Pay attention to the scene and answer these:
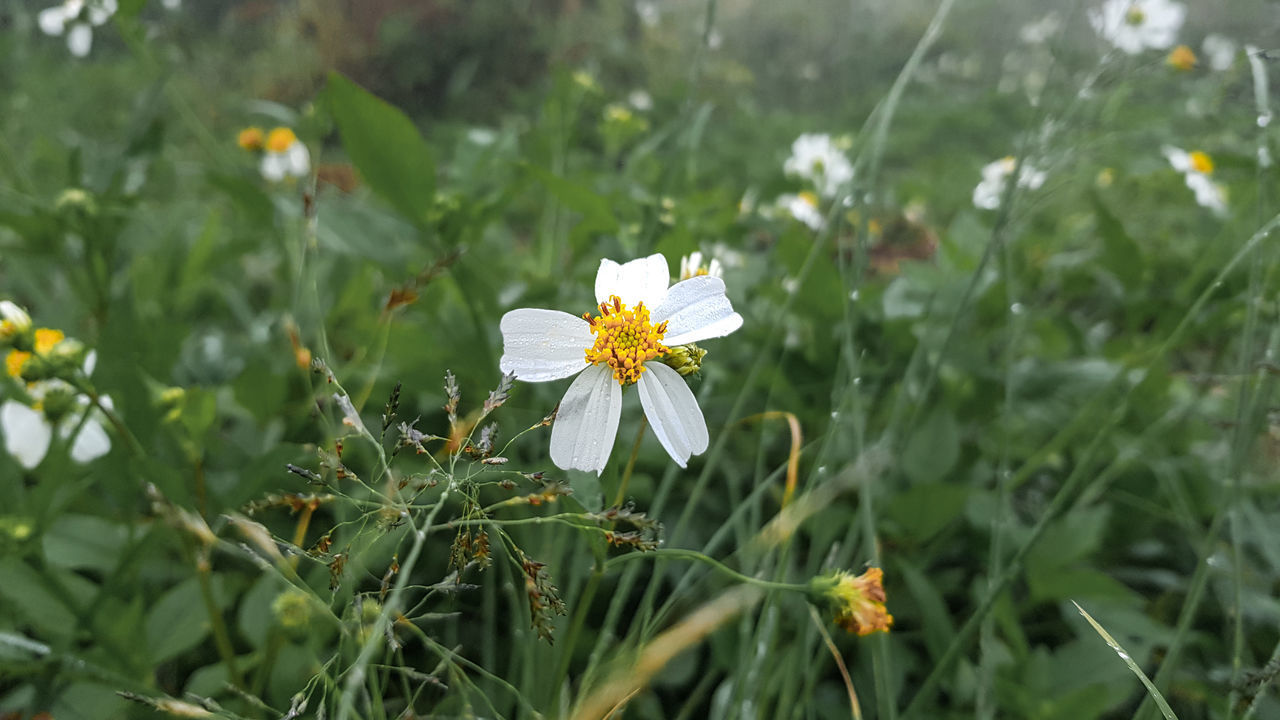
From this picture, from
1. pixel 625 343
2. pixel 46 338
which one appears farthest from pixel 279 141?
pixel 625 343

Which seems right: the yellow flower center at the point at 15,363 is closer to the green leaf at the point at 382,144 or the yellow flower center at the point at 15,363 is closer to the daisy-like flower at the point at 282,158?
the green leaf at the point at 382,144

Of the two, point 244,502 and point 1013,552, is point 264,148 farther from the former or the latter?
point 1013,552

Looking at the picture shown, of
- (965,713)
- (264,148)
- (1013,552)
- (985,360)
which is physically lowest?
(965,713)

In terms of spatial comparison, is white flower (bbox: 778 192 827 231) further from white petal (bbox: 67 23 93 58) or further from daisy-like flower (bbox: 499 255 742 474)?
white petal (bbox: 67 23 93 58)

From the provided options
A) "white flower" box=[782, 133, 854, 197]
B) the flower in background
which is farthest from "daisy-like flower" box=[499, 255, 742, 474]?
the flower in background

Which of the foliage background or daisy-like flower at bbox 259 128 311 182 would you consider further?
daisy-like flower at bbox 259 128 311 182

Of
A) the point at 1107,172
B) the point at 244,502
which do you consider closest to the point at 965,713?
the point at 244,502

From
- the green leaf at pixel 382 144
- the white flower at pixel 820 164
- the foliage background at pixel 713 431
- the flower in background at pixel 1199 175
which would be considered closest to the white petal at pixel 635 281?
the foliage background at pixel 713 431
